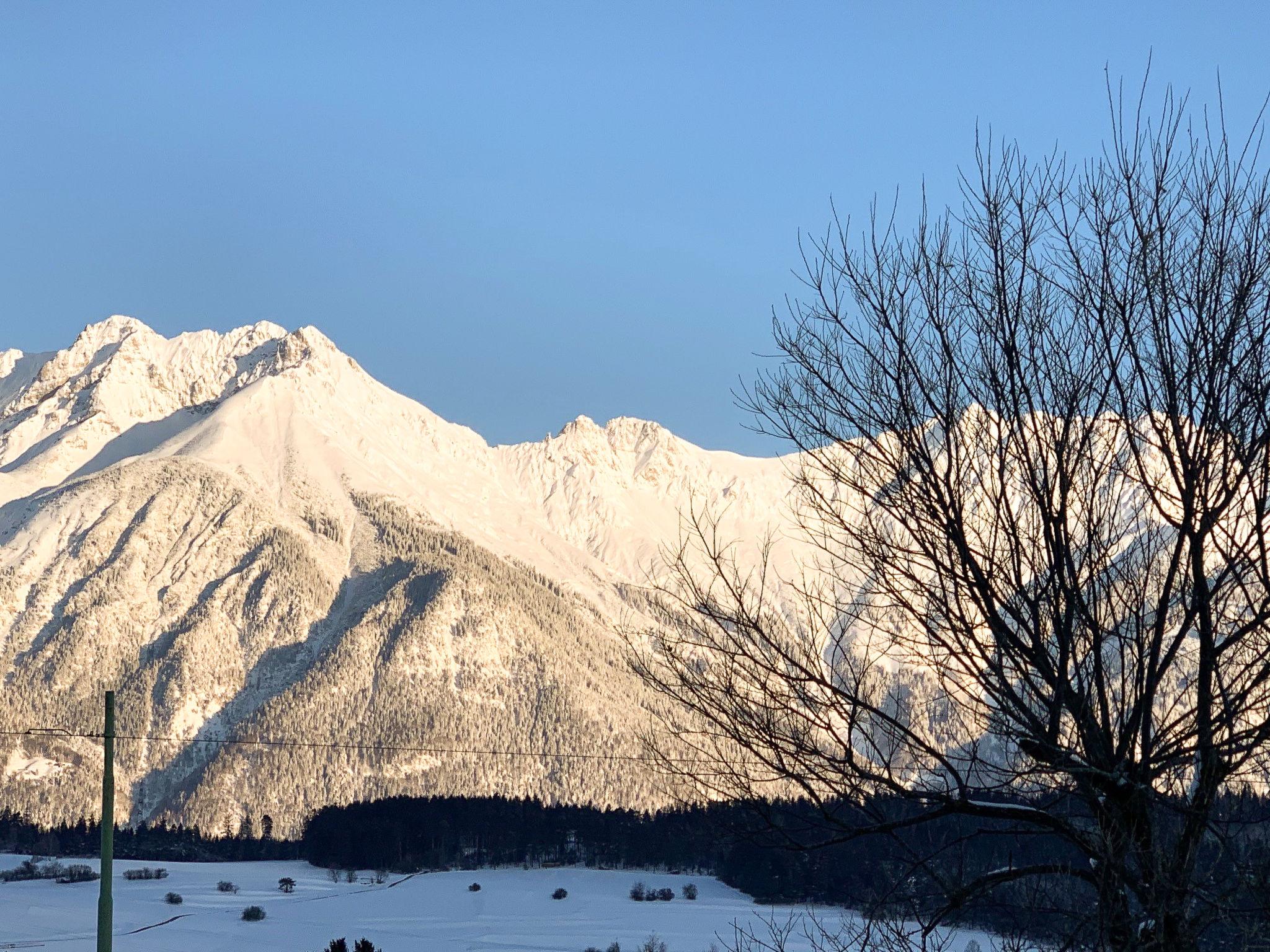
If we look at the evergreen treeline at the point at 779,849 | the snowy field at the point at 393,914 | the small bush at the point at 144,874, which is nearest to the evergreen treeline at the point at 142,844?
the evergreen treeline at the point at 779,849

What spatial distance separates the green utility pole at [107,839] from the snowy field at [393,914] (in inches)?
1165

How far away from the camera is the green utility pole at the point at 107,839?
68.8ft

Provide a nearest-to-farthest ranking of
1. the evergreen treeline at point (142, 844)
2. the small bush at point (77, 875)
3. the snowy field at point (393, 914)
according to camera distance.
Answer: the snowy field at point (393, 914), the small bush at point (77, 875), the evergreen treeline at point (142, 844)

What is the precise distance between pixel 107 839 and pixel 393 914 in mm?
54442

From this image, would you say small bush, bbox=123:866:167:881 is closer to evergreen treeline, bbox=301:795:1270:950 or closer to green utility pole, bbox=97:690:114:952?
evergreen treeline, bbox=301:795:1270:950

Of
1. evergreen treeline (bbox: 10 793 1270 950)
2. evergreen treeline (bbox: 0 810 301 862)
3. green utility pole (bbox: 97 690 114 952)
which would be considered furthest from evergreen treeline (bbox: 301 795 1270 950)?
evergreen treeline (bbox: 0 810 301 862)

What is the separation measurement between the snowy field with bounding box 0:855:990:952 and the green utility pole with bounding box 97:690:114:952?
97.1 feet

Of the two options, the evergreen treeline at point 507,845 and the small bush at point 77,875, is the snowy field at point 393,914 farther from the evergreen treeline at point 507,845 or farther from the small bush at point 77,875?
the evergreen treeline at point 507,845

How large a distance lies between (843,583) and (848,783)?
1477 millimetres

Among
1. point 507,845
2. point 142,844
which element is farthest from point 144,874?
point 142,844

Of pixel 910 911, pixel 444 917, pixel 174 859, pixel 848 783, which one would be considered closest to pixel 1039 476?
pixel 848 783

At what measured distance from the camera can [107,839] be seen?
22.0 m

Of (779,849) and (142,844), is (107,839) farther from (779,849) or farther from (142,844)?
(142,844)

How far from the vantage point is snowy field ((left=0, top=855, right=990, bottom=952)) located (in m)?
56.2
